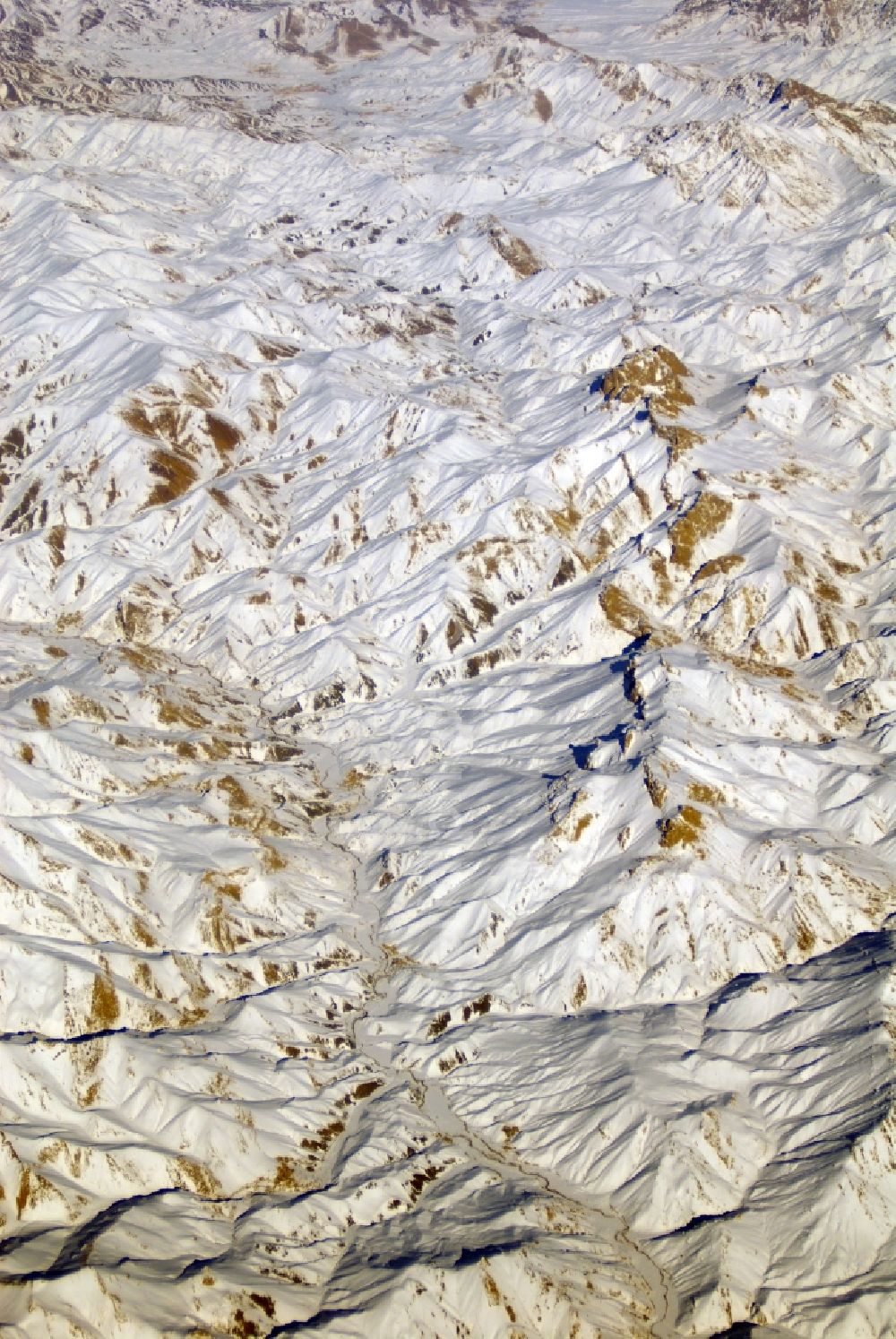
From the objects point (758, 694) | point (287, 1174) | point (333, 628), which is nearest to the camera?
point (287, 1174)

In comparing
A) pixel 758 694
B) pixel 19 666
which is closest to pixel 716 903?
pixel 758 694

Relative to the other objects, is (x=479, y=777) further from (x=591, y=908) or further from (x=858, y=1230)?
(x=858, y=1230)

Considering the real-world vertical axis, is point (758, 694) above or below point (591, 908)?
above

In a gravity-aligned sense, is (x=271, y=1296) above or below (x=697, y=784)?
below

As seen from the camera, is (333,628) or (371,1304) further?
(333,628)

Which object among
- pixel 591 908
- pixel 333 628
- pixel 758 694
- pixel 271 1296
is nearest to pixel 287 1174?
pixel 271 1296

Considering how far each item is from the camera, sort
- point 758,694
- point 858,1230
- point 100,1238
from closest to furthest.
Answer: point 100,1238
point 858,1230
point 758,694

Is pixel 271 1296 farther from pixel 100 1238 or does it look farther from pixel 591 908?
pixel 591 908

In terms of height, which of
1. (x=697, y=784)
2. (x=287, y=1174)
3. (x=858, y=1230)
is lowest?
(x=287, y=1174)

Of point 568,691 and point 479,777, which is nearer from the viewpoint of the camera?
point 479,777
